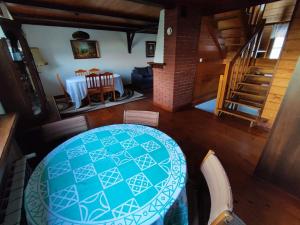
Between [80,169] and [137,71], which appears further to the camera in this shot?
[137,71]

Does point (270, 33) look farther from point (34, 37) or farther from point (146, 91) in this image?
point (34, 37)

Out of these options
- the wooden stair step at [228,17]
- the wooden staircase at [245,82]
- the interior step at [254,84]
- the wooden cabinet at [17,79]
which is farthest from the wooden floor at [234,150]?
the wooden stair step at [228,17]

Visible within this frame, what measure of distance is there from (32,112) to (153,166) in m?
1.75

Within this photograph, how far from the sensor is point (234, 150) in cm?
220

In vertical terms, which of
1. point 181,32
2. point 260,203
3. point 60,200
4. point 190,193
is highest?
point 181,32

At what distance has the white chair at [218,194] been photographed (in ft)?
1.96

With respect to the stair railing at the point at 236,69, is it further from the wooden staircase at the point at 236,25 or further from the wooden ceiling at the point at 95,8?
the wooden ceiling at the point at 95,8

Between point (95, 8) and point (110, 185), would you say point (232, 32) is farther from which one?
point (110, 185)

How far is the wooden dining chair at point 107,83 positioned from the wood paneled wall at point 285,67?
11.8 feet

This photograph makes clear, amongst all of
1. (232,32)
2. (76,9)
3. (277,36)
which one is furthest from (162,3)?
(277,36)

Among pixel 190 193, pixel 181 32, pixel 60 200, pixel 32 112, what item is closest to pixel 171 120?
pixel 181 32

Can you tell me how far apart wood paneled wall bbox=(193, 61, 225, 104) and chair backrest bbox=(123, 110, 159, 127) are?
2497mm

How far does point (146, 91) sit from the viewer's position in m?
5.19

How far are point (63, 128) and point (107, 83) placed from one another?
9.13 ft
